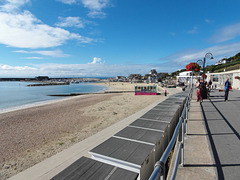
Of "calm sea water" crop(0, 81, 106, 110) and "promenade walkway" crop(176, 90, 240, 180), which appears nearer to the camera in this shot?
"promenade walkway" crop(176, 90, 240, 180)

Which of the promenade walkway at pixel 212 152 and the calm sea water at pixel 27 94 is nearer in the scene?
the promenade walkway at pixel 212 152

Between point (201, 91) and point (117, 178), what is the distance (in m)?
9.94

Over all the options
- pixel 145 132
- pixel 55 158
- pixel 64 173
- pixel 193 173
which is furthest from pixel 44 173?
pixel 193 173

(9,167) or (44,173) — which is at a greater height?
(44,173)

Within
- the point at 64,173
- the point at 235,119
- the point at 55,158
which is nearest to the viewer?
the point at 64,173

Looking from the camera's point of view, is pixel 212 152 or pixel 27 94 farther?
pixel 27 94

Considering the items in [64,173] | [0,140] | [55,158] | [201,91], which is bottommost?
[0,140]

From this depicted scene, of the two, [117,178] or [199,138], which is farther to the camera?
[199,138]

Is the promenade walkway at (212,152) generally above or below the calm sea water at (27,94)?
above

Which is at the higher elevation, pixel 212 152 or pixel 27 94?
pixel 212 152

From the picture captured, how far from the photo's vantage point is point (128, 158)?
2412mm

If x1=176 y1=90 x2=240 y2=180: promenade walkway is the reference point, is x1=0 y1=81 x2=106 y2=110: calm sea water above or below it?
below

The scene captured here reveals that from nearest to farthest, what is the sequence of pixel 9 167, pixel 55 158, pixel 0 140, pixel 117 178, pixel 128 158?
1. pixel 117 178
2. pixel 128 158
3. pixel 55 158
4. pixel 9 167
5. pixel 0 140

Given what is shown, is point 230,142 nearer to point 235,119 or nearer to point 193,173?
point 193,173
